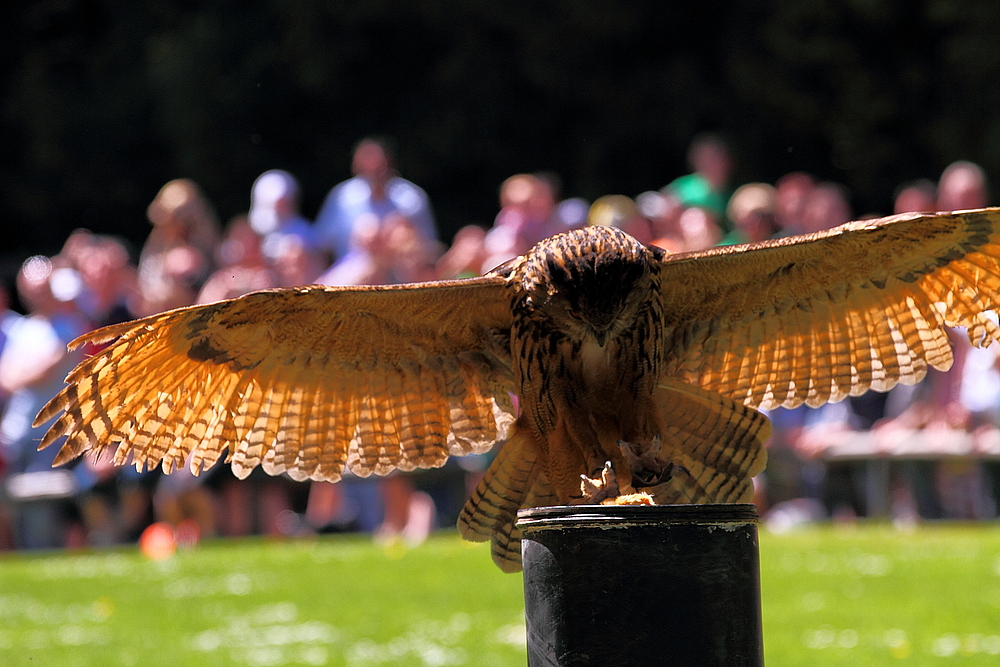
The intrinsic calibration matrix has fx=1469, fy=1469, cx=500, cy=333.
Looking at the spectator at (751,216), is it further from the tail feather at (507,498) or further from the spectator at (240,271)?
the tail feather at (507,498)

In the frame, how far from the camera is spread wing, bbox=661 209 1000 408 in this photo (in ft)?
16.6

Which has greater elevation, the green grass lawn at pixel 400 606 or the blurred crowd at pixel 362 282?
the blurred crowd at pixel 362 282

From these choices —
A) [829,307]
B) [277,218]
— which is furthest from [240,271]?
[829,307]

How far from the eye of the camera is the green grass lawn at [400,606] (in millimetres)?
7172

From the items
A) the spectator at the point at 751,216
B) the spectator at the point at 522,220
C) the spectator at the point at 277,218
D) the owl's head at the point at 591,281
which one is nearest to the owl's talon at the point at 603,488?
the owl's head at the point at 591,281

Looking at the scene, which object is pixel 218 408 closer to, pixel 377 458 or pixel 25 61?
pixel 377 458

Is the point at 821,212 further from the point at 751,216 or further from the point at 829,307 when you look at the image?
the point at 829,307

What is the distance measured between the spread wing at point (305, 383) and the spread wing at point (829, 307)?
2.41ft

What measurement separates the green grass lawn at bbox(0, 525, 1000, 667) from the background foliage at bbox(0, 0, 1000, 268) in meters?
7.52

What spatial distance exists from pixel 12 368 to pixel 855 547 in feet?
21.5

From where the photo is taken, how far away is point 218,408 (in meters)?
5.21

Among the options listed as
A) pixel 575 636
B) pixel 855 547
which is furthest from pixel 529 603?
pixel 855 547

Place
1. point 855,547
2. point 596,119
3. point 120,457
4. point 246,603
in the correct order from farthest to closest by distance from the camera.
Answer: point 596,119
point 855,547
point 246,603
point 120,457

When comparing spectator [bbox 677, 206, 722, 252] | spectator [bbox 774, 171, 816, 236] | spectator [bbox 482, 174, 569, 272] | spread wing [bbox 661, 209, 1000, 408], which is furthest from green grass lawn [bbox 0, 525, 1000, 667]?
spectator [bbox 774, 171, 816, 236]
